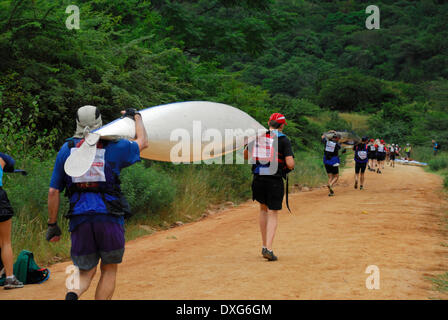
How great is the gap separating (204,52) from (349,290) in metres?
17.8

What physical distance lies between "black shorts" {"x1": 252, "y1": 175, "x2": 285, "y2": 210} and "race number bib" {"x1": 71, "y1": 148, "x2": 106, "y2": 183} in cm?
325

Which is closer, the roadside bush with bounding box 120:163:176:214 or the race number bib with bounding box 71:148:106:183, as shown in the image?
the race number bib with bounding box 71:148:106:183

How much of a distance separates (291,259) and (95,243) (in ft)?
11.9

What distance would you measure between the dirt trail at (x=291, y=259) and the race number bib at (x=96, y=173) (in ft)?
5.98

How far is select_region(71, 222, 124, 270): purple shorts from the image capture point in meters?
4.25

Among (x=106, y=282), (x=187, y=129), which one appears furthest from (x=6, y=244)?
(x=187, y=129)

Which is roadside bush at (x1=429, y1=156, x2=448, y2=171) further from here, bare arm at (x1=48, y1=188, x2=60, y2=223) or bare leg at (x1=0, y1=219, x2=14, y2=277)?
bare arm at (x1=48, y1=188, x2=60, y2=223)

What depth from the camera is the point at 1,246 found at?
602cm

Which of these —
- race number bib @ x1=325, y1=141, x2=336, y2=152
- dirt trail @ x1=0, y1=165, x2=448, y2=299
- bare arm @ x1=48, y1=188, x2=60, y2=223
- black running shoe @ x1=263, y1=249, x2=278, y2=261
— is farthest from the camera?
race number bib @ x1=325, y1=141, x2=336, y2=152

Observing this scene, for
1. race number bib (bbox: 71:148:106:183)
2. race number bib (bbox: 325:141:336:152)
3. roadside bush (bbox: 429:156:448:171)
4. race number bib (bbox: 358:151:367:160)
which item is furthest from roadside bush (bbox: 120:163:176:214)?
roadside bush (bbox: 429:156:448:171)

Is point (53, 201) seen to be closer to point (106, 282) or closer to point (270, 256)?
point (106, 282)

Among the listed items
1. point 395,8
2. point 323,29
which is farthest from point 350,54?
point 395,8

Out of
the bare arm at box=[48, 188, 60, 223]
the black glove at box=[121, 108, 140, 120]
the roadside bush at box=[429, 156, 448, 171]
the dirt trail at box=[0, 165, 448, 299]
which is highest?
the black glove at box=[121, 108, 140, 120]

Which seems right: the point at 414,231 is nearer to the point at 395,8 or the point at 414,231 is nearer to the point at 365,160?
the point at 365,160
